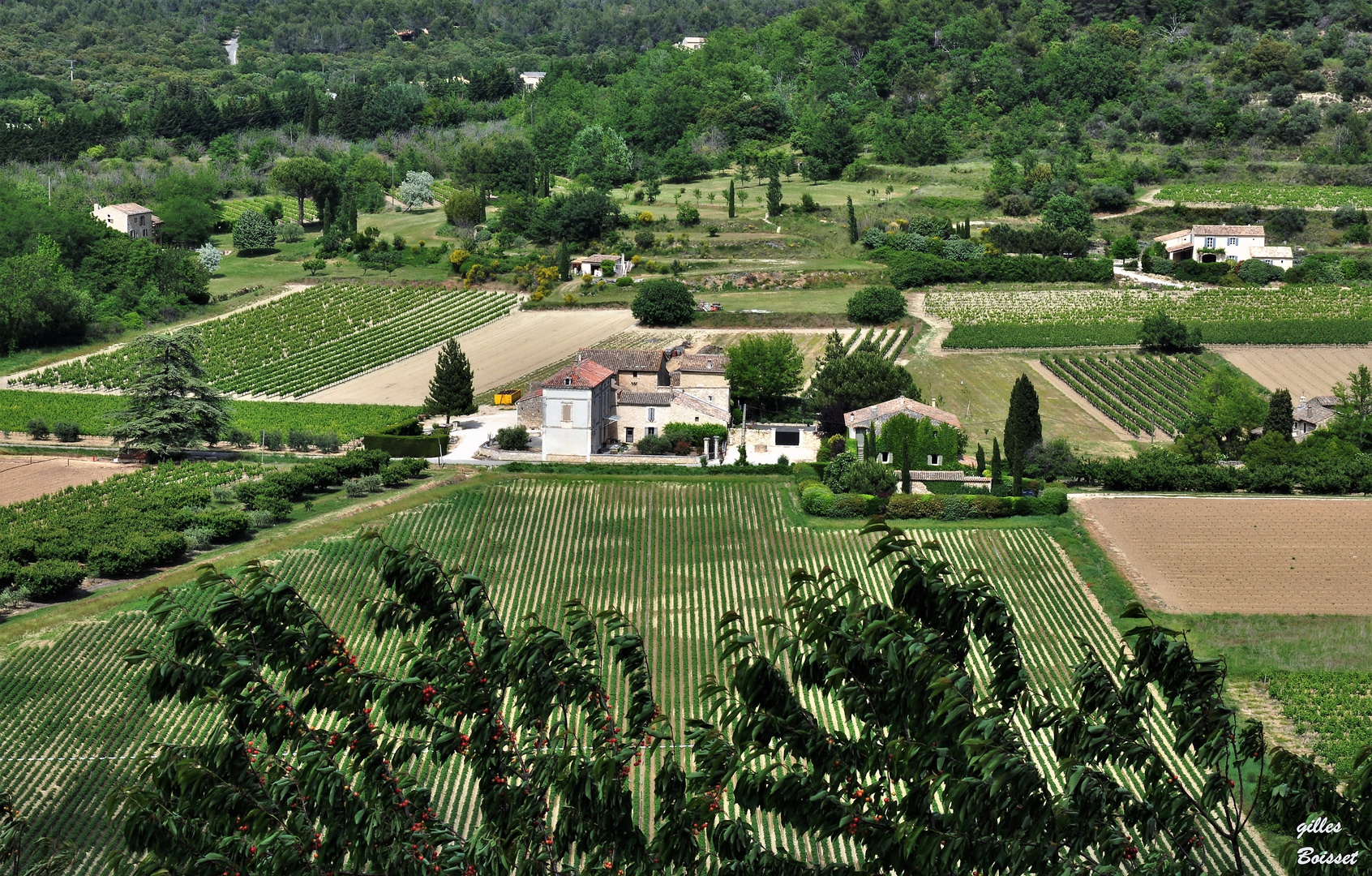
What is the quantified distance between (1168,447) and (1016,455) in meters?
9.67

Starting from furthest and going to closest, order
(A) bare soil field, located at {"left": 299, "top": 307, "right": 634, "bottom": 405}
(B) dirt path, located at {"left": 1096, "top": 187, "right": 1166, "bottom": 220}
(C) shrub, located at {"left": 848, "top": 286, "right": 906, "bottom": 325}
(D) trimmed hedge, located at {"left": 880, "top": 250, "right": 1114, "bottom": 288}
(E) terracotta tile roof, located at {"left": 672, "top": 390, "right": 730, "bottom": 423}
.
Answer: (B) dirt path, located at {"left": 1096, "top": 187, "right": 1166, "bottom": 220}
(D) trimmed hedge, located at {"left": 880, "top": 250, "right": 1114, "bottom": 288}
(C) shrub, located at {"left": 848, "top": 286, "right": 906, "bottom": 325}
(A) bare soil field, located at {"left": 299, "top": 307, "right": 634, "bottom": 405}
(E) terracotta tile roof, located at {"left": 672, "top": 390, "right": 730, "bottom": 423}

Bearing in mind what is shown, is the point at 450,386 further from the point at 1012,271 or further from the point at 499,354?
the point at 1012,271

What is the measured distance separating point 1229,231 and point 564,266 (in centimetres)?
4023

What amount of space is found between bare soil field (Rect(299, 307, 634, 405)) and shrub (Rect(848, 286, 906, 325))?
39.8 feet

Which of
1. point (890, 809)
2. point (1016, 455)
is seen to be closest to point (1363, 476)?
point (1016, 455)

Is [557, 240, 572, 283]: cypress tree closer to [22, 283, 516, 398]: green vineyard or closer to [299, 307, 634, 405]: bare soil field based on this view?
[22, 283, 516, 398]: green vineyard

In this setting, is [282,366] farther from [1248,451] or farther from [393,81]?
[393,81]

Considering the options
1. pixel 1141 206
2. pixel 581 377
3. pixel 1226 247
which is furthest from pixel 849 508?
pixel 1141 206

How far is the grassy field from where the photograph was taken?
2506 inches

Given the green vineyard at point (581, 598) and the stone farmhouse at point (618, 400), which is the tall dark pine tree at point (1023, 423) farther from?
the stone farmhouse at point (618, 400)

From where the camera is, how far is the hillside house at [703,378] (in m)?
66.2

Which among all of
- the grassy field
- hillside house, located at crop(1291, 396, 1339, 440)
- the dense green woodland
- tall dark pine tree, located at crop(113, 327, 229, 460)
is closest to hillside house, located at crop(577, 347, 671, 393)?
the grassy field

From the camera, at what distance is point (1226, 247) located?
9544cm

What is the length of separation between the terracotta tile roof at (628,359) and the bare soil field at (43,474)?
19.5 m
